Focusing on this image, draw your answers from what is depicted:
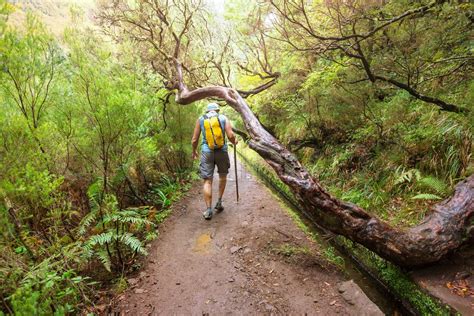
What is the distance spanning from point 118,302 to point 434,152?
19.0 feet

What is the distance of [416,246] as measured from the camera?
3111mm

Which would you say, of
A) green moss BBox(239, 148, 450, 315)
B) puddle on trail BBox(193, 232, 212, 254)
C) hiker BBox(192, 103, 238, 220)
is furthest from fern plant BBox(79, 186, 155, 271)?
green moss BBox(239, 148, 450, 315)

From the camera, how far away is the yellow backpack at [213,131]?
17.7 ft

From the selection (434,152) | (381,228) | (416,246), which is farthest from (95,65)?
(434,152)

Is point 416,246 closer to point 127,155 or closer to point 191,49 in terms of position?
point 127,155

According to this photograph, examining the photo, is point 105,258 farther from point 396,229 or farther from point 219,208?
point 396,229

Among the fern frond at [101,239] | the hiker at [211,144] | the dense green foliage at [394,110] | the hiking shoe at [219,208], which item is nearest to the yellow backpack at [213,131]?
the hiker at [211,144]

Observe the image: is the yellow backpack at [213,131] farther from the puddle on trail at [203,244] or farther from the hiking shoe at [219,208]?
the puddle on trail at [203,244]

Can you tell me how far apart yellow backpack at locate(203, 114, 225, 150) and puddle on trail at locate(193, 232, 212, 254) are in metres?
1.93

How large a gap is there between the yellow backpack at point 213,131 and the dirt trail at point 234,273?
1.76m

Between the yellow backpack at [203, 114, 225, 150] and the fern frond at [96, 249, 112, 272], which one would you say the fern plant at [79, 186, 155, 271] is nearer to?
the fern frond at [96, 249, 112, 272]

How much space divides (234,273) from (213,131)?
2.96 metres

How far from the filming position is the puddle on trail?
4.38m

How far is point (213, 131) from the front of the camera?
5.41m
